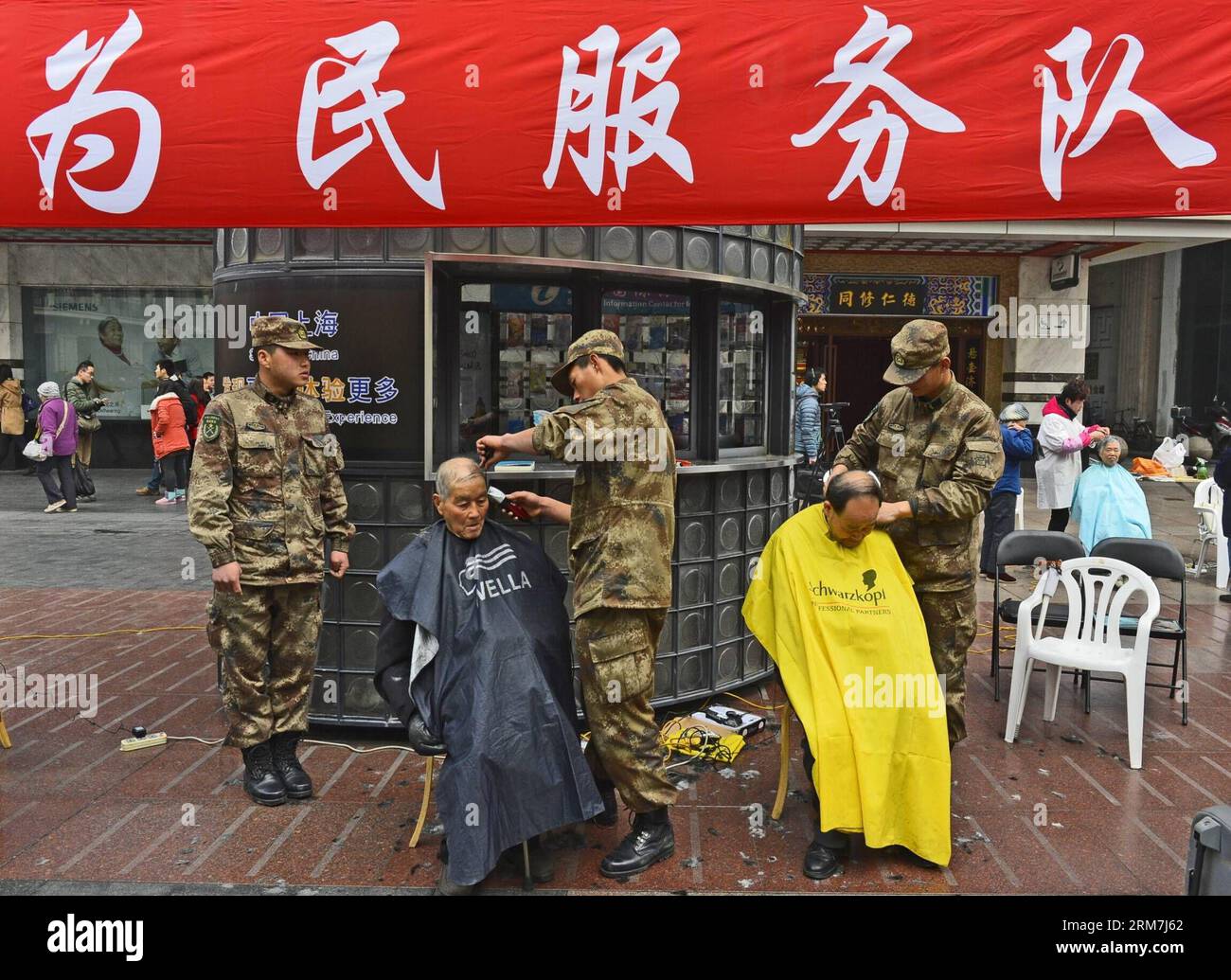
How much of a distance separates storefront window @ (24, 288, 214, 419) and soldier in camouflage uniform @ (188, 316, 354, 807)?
1377 cm

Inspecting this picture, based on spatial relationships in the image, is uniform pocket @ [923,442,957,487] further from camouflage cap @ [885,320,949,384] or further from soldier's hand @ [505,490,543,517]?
soldier's hand @ [505,490,543,517]

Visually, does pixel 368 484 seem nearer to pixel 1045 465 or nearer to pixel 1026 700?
pixel 1026 700

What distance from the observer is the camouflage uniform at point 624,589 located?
3.39m

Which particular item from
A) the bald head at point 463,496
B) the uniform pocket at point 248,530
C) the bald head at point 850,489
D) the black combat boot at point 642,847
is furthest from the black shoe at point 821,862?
the uniform pocket at point 248,530

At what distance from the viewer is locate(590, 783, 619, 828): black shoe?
12.1ft

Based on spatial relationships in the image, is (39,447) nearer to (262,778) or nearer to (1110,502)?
(262,778)

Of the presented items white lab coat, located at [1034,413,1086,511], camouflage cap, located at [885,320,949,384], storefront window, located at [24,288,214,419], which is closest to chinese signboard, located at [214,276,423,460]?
camouflage cap, located at [885,320,949,384]

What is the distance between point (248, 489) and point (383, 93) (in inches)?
68.9

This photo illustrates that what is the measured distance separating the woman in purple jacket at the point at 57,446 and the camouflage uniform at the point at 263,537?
8894 millimetres

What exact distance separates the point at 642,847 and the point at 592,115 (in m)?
2.57

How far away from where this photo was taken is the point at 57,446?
11516 millimetres

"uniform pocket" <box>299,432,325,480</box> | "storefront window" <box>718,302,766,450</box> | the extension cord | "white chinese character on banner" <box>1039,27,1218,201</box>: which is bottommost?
the extension cord

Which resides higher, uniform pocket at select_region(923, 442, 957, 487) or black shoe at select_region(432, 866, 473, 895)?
uniform pocket at select_region(923, 442, 957, 487)

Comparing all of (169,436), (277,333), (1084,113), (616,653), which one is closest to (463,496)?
(616,653)
